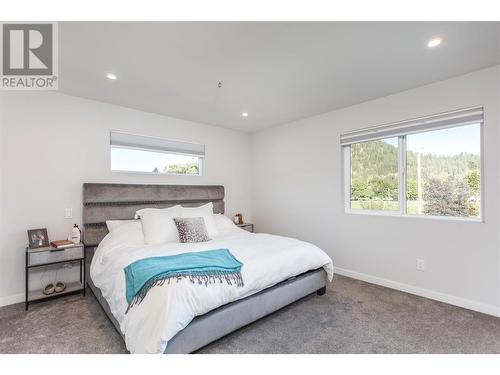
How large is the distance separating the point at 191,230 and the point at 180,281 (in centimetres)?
125

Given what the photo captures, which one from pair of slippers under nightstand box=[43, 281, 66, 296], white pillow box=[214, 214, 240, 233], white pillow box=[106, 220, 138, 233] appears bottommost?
pair of slippers under nightstand box=[43, 281, 66, 296]

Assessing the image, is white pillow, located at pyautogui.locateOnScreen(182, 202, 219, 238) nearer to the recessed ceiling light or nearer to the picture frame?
the picture frame

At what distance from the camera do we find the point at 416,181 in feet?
9.87

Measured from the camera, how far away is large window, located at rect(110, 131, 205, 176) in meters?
3.43

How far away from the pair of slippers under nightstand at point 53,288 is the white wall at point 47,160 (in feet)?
0.84

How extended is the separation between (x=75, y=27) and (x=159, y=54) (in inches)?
23.3

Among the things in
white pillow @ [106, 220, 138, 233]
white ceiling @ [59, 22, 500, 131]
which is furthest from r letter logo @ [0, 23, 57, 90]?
white pillow @ [106, 220, 138, 233]

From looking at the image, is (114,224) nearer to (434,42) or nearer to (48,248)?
(48,248)

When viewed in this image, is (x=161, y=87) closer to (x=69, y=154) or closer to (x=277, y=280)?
(x=69, y=154)

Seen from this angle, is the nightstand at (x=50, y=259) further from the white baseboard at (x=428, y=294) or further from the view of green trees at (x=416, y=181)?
the view of green trees at (x=416, y=181)

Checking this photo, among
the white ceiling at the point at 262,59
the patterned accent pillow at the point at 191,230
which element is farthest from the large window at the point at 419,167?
the patterned accent pillow at the point at 191,230

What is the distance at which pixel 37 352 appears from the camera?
1825mm

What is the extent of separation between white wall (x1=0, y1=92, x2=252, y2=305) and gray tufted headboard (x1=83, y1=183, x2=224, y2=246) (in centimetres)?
17

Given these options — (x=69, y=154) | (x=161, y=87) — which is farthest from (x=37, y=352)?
(x=161, y=87)
